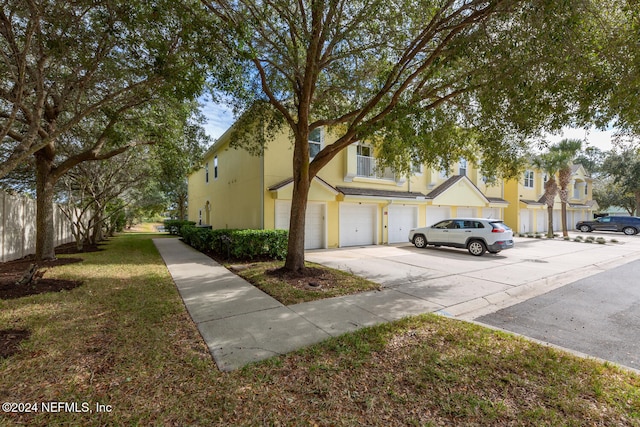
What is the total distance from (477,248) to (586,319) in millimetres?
7494

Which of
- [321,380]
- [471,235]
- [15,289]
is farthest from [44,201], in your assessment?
[471,235]

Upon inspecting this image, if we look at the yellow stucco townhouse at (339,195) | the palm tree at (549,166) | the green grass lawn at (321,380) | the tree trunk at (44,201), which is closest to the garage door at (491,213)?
the yellow stucco townhouse at (339,195)

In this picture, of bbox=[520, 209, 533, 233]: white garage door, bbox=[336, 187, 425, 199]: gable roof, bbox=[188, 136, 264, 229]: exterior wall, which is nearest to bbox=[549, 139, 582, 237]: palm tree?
bbox=[520, 209, 533, 233]: white garage door

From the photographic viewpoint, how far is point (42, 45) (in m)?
5.37

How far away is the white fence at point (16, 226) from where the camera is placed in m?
9.34

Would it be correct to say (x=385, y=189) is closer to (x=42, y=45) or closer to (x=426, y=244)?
(x=426, y=244)

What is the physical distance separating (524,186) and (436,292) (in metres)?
24.3

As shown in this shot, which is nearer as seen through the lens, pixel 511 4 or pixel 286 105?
pixel 511 4

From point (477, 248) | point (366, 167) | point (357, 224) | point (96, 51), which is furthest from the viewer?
point (366, 167)

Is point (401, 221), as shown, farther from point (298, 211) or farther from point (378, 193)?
point (298, 211)

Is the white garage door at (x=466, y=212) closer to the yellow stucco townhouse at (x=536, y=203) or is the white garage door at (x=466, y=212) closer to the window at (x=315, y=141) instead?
the yellow stucco townhouse at (x=536, y=203)

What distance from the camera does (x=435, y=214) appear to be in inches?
738

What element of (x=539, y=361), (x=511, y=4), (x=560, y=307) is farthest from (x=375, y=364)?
(x=511, y=4)

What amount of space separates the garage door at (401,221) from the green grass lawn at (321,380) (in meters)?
12.3
